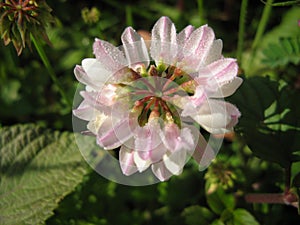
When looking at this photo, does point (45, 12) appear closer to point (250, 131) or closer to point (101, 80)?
point (101, 80)

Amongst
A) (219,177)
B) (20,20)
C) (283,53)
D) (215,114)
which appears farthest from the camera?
(283,53)

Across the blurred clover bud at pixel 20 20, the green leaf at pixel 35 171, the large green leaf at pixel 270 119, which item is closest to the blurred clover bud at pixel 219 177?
the large green leaf at pixel 270 119

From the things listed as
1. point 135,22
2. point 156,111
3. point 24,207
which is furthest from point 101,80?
point 135,22

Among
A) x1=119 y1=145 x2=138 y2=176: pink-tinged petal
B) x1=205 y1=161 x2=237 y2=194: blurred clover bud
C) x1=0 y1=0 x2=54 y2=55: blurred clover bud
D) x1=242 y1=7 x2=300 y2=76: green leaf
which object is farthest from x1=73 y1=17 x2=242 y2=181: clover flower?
x1=242 y1=7 x2=300 y2=76: green leaf

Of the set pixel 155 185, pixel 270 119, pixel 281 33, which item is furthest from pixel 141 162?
pixel 281 33

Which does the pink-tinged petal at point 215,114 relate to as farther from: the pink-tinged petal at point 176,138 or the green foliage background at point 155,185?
the green foliage background at point 155,185

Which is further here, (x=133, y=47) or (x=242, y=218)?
(x=242, y=218)

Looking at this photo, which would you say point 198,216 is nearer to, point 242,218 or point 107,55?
point 242,218
